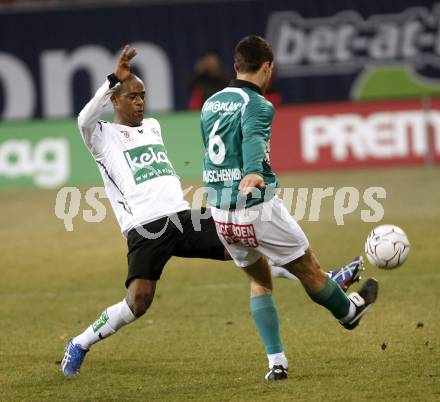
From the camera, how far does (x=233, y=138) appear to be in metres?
6.59

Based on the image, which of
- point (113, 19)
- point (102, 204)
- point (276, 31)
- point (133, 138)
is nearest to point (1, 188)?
point (102, 204)

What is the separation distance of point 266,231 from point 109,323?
4.64 ft

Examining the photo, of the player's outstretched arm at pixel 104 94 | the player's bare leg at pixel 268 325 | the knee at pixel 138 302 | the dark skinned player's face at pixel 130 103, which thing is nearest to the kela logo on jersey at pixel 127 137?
the dark skinned player's face at pixel 130 103

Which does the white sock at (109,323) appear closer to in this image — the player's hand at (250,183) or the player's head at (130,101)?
the player's head at (130,101)

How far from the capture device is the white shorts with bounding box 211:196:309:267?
6613mm

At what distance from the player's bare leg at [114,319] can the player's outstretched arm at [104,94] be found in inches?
45.0

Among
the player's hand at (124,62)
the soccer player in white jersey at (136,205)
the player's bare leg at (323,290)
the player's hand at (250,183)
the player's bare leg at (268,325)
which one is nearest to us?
the player's hand at (250,183)

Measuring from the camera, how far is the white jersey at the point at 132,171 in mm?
7555

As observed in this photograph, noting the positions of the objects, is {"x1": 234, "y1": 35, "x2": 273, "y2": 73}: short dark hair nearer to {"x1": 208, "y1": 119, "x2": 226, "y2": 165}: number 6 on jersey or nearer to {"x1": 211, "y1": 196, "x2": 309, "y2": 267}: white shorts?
{"x1": 208, "y1": 119, "x2": 226, "y2": 165}: number 6 on jersey

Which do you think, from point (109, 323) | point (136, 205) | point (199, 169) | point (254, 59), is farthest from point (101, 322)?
point (199, 169)

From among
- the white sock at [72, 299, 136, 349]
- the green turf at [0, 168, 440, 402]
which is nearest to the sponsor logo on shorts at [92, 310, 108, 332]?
the white sock at [72, 299, 136, 349]

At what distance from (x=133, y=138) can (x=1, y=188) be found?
36.7 feet

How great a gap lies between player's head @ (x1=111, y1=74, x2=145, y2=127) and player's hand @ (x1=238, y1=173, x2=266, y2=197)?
175 cm

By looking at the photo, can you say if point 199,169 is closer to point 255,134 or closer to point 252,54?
point 252,54
